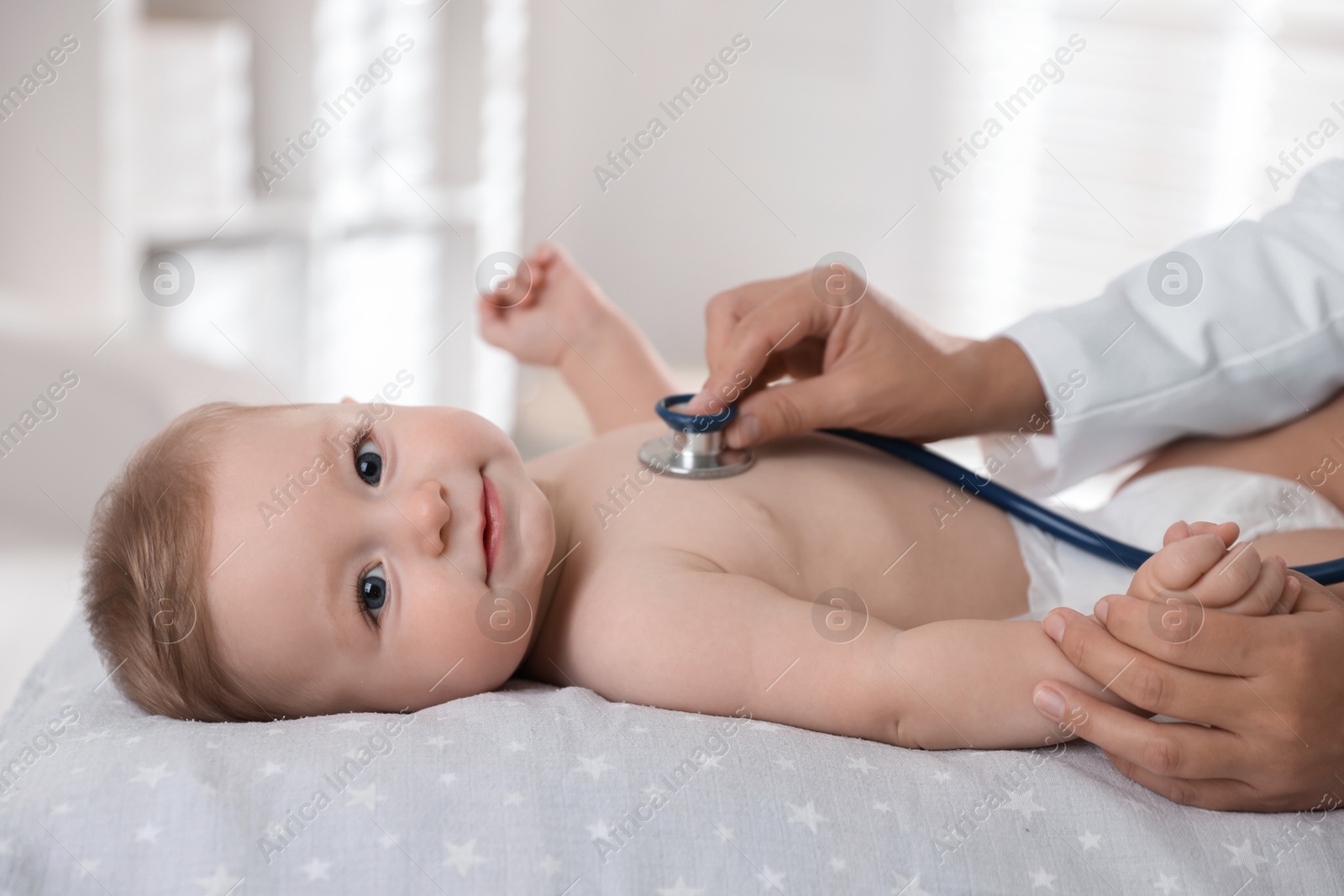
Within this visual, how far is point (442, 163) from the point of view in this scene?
127 inches

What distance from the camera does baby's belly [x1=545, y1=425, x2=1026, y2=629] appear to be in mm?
933

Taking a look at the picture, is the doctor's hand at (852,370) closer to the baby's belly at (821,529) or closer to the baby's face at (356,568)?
the baby's belly at (821,529)

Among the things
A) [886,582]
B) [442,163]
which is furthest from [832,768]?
[442,163]

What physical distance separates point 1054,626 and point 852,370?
312 mm

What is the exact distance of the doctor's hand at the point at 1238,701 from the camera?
0.69m

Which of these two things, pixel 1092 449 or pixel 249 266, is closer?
pixel 1092 449

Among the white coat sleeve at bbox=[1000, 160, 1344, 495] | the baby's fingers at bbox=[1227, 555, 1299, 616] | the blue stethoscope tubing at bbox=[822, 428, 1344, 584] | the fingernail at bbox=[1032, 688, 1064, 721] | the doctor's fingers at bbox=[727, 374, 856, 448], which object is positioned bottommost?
the fingernail at bbox=[1032, 688, 1064, 721]

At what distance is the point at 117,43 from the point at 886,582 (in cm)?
188

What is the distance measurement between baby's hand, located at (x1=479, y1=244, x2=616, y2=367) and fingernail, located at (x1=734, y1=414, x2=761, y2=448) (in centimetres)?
43

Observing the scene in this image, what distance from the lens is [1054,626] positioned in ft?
2.50

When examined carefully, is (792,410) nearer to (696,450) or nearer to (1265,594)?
(696,450)

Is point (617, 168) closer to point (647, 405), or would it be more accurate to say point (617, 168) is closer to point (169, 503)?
point (647, 405)

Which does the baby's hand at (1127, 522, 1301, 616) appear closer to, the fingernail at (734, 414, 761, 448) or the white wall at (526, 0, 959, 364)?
the fingernail at (734, 414, 761, 448)

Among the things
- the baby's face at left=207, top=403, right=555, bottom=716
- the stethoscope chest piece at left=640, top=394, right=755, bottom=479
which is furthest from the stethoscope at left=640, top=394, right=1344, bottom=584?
the baby's face at left=207, top=403, right=555, bottom=716
